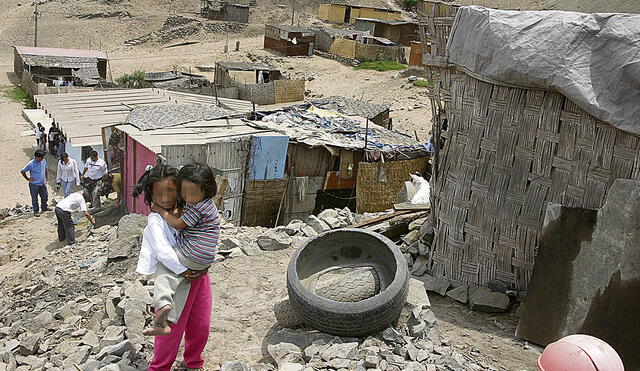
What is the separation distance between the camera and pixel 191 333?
13.7 ft

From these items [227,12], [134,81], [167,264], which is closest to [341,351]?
[167,264]

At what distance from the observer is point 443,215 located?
6.24 m

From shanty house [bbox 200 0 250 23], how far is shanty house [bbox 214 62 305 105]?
782 inches

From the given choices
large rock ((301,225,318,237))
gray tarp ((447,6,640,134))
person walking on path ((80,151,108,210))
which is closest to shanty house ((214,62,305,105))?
person walking on path ((80,151,108,210))

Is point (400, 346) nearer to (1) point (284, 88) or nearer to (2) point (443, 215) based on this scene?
(2) point (443, 215)

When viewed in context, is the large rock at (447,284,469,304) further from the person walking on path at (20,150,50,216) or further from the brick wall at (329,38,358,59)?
the brick wall at (329,38,358,59)

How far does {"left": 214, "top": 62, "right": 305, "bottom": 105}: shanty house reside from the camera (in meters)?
23.8

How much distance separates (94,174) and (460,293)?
838cm

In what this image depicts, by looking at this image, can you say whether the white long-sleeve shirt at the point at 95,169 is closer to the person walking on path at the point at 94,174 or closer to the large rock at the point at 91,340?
the person walking on path at the point at 94,174

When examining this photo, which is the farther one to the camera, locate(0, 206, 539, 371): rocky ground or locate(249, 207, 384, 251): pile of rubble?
locate(249, 207, 384, 251): pile of rubble

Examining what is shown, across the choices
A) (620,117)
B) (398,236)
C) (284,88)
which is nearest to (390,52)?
(284,88)

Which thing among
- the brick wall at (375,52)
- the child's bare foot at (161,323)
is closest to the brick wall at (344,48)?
the brick wall at (375,52)

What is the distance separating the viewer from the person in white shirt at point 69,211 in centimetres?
943

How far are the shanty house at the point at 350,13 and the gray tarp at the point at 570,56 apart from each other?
40.6 m
